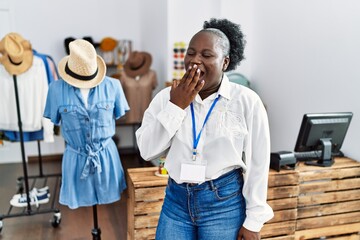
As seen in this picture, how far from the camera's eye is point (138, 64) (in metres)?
4.26

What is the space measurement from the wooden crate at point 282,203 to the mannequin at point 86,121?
3.49 ft

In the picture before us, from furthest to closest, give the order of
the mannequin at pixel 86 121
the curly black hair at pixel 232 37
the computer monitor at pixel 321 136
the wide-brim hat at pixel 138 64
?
1. the wide-brim hat at pixel 138 64
2. the computer monitor at pixel 321 136
3. the mannequin at pixel 86 121
4. the curly black hair at pixel 232 37

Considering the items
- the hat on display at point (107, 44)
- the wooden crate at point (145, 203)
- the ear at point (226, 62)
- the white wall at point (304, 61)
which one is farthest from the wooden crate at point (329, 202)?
the hat on display at point (107, 44)

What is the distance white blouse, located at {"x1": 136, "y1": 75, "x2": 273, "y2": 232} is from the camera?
1.25 metres

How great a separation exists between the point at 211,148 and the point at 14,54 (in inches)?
92.7

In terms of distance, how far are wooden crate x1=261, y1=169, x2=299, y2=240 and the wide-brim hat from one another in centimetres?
247

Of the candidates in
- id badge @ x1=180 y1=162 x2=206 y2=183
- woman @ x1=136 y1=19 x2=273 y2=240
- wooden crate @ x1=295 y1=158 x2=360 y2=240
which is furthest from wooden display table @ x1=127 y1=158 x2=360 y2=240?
id badge @ x1=180 y1=162 x2=206 y2=183

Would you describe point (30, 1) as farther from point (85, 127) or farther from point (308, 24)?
point (308, 24)

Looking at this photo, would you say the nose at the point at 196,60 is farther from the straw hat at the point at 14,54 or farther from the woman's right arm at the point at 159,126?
the straw hat at the point at 14,54

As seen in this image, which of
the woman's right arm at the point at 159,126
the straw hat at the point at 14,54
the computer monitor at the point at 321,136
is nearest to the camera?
the woman's right arm at the point at 159,126

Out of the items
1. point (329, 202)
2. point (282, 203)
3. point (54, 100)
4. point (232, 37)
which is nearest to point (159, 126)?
point (232, 37)

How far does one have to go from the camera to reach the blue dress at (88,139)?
2.19 m

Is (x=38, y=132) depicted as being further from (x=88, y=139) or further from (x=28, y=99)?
(x=88, y=139)

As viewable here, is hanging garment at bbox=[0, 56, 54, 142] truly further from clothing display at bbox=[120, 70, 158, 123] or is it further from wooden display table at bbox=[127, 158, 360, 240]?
wooden display table at bbox=[127, 158, 360, 240]
